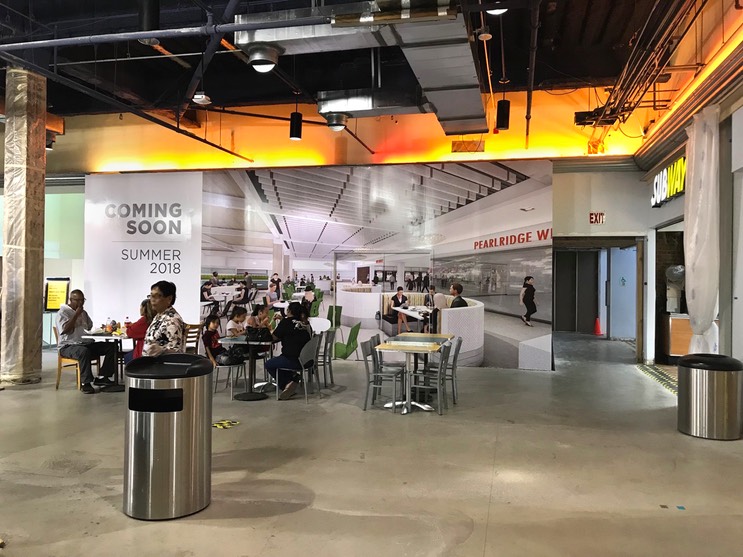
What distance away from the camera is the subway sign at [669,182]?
23.6ft

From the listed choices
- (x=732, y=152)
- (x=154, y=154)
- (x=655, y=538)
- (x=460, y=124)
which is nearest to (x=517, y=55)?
(x=460, y=124)

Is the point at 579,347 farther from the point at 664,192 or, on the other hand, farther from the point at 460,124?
the point at 460,124

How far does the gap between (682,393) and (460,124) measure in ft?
14.2

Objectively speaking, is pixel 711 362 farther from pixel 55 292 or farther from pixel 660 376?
pixel 55 292

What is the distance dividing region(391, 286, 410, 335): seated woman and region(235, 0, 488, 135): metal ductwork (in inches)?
153

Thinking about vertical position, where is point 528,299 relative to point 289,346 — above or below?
above

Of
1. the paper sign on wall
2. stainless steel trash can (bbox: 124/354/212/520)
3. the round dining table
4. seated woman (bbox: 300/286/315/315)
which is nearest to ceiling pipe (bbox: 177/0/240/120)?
the paper sign on wall

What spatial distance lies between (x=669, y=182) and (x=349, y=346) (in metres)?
5.64

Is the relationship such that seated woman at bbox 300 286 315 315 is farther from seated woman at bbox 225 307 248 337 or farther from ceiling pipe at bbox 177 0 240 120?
ceiling pipe at bbox 177 0 240 120

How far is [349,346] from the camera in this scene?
9508 mm

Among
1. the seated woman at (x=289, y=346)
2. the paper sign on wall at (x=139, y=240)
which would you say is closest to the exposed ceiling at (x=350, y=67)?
the paper sign on wall at (x=139, y=240)

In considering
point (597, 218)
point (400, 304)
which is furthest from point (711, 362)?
point (400, 304)

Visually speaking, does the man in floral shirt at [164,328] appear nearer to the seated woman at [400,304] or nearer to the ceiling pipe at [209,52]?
the ceiling pipe at [209,52]

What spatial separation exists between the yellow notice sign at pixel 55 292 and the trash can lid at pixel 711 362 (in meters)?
10.6
